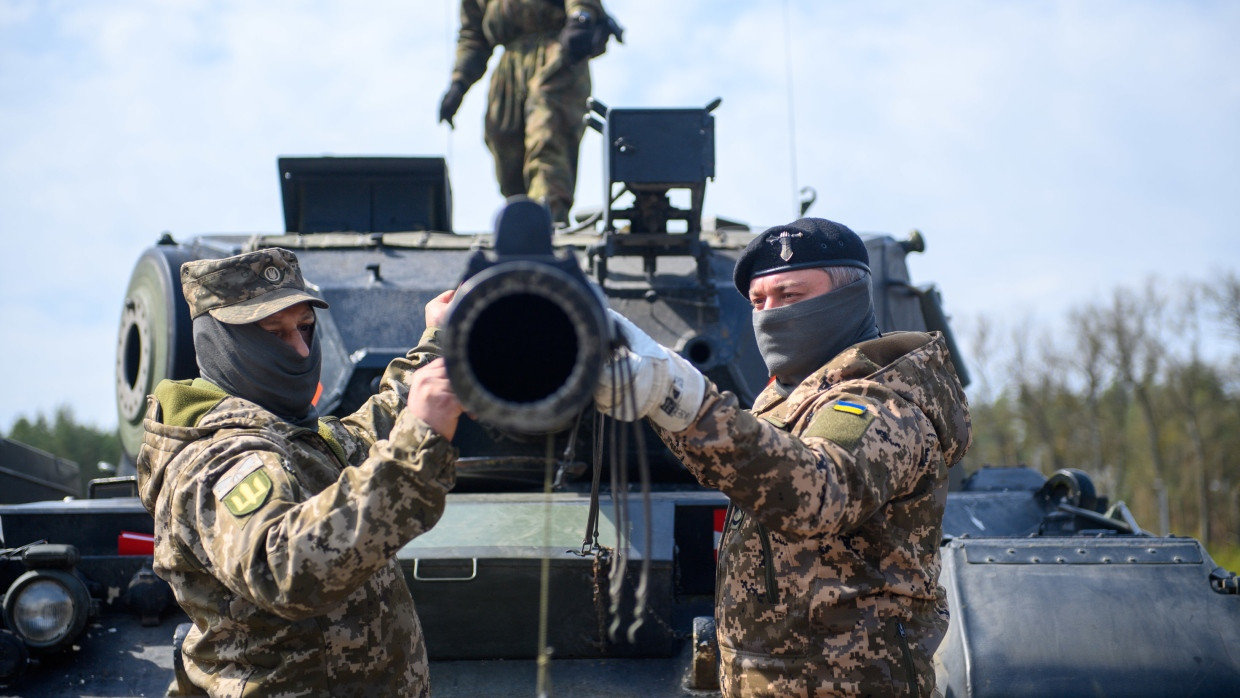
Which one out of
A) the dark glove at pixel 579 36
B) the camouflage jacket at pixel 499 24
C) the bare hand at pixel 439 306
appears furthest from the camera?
the camouflage jacket at pixel 499 24

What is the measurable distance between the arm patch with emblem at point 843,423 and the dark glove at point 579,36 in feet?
12.9

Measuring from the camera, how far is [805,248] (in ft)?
9.00

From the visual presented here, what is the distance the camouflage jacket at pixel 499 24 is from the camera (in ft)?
20.8

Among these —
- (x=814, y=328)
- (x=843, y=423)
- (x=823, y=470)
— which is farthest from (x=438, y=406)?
(x=814, y=328)

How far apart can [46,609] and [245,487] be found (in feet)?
6.07

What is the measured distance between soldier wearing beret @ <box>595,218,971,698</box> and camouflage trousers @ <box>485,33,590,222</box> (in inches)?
136

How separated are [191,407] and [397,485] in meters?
0.78

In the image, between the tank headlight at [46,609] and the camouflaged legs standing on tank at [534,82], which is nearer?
the tank headlight at [46,609]

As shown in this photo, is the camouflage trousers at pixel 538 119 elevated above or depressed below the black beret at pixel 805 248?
above

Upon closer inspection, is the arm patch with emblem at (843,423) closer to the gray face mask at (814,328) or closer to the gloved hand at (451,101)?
the gray face mask at (814,328)

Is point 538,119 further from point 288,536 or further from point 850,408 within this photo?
point 288,536

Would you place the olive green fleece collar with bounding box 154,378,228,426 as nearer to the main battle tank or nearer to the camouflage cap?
the camouflage cap

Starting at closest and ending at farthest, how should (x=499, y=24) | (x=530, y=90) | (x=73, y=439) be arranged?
(x=530, y=90)
(x=499, y=24)
(x=73, y=439)

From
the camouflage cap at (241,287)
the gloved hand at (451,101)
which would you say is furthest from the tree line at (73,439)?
the camouflage cap at (241,287)
